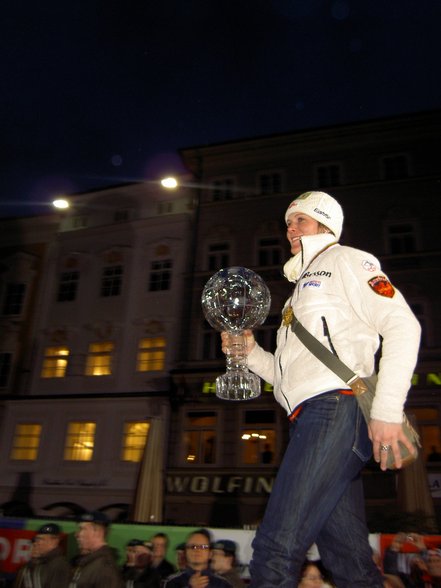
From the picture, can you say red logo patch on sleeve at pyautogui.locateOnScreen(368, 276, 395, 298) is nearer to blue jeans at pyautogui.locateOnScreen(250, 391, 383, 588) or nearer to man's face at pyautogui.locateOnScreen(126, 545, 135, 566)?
blue jeans at pyautogui.locateOnScreen(250, 391, 383, 588)

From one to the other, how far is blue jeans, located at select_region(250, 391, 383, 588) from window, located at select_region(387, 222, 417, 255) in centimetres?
1972

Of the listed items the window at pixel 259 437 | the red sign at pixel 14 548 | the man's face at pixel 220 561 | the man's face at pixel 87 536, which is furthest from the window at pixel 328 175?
the man's face at pixel 87 536

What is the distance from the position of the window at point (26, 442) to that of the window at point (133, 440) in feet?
13.7

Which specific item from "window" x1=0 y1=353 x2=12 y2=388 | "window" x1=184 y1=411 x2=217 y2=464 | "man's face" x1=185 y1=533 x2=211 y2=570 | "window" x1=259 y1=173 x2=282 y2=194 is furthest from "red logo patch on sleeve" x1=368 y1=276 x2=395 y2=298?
"window" x1=0 y1=353 x2=12 y2=388

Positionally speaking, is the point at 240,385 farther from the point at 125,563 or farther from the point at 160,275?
the point at 160,275

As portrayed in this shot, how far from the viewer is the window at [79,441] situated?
70.6ft

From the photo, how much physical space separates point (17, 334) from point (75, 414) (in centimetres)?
540

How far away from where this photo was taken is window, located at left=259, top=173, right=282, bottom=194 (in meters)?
23.7

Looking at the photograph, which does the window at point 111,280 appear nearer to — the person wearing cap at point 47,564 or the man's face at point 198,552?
the person wearing cap at point 47,564

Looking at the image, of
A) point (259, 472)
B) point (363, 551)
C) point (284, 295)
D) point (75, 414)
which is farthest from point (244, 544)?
point (75, 414)

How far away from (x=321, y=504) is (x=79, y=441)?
70.0 feet

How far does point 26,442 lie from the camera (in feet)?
74.1

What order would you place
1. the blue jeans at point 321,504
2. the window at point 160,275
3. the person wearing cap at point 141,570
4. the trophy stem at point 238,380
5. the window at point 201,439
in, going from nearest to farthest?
the blue jeans at point 321,504 < the trophy stem at point 238,380 < the person wearing cap at point 141,570 < the window at point 201,439 < the window at point 160,275

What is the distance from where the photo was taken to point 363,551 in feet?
7.52
